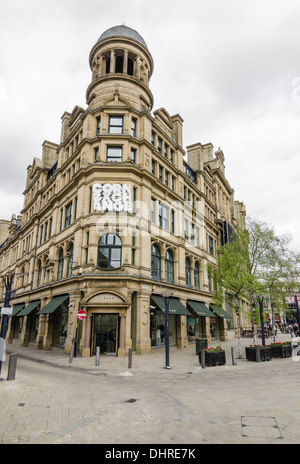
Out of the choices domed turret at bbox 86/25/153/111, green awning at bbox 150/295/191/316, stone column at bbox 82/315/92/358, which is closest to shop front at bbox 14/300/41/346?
stone column at bbox 82/315/92/358

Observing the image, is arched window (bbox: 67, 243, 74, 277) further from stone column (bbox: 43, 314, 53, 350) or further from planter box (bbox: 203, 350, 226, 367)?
planter box (bbox: 203, 350, 226, 367)

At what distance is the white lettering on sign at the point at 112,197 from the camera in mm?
21606

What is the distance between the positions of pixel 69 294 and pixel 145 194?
1031 centimetres

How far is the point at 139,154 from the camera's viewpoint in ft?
79.4

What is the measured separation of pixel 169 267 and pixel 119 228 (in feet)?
25.0

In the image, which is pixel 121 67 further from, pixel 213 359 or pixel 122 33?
pixel 213 359

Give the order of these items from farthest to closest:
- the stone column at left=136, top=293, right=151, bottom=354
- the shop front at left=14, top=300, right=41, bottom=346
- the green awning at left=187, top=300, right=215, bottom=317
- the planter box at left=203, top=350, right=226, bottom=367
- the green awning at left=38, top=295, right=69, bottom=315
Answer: the shop front at left=14, top=300, right=41, bottom=346, the green awning at left=187, top=300, right=215, bottom=317, the green awning at left=38, top=295, right=69, bottom=315, the stone column at left=136, top=293, right=151, bottom=354, the planter box at left=203, top=350, right=226, bottom=367

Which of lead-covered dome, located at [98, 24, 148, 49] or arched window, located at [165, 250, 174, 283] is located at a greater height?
lead-covered dome, located at [98, 24, 148, 49]

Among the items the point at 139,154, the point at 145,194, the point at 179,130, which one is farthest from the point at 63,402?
the point at 179,130

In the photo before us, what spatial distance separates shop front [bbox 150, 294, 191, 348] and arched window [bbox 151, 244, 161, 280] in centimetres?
189

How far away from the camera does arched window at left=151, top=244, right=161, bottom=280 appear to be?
78.4 feet

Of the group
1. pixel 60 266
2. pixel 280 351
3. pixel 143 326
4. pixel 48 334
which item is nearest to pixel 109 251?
pixel 143 326

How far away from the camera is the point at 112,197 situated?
21922mm
